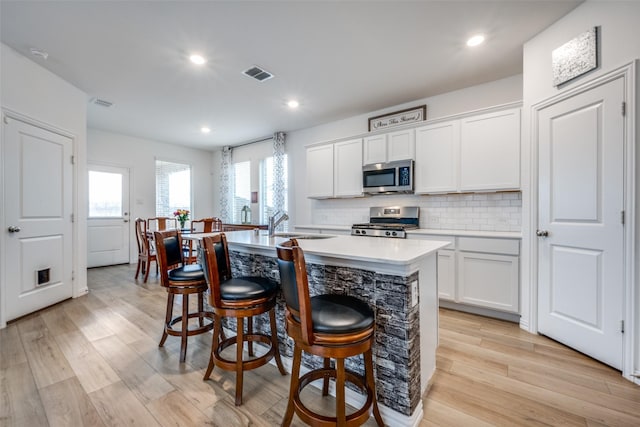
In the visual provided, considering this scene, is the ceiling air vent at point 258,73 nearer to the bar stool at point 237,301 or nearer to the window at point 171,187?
the bar stool at point 237,301

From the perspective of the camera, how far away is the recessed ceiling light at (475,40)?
255 cm

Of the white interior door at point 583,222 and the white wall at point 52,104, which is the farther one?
the white wall at point 52,104

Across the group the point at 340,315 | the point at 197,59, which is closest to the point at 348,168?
the point at 197,59

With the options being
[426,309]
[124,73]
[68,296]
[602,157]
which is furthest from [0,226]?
[602,157]

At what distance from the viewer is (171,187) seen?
21.6 ft

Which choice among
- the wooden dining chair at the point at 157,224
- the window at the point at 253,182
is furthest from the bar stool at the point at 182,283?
the wooden dining chair at the point at 157,224

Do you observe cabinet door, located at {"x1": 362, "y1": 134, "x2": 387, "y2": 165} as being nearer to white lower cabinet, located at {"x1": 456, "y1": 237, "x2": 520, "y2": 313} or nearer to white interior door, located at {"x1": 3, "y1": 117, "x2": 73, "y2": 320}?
white lower cabinet, located at {"x1": 456, "y1": 237, "x2": 520, "y2": 313}

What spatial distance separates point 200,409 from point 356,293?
1.13 meters

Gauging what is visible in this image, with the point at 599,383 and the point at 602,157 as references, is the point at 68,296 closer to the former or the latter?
the point at 599,383

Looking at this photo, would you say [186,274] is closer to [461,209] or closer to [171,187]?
[461,209]

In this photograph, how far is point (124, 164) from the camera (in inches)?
225

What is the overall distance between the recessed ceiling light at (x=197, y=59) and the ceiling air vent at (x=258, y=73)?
1.49 feet

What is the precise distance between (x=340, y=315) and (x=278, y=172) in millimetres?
4510

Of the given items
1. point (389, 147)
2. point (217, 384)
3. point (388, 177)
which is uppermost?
point (389, 147)
